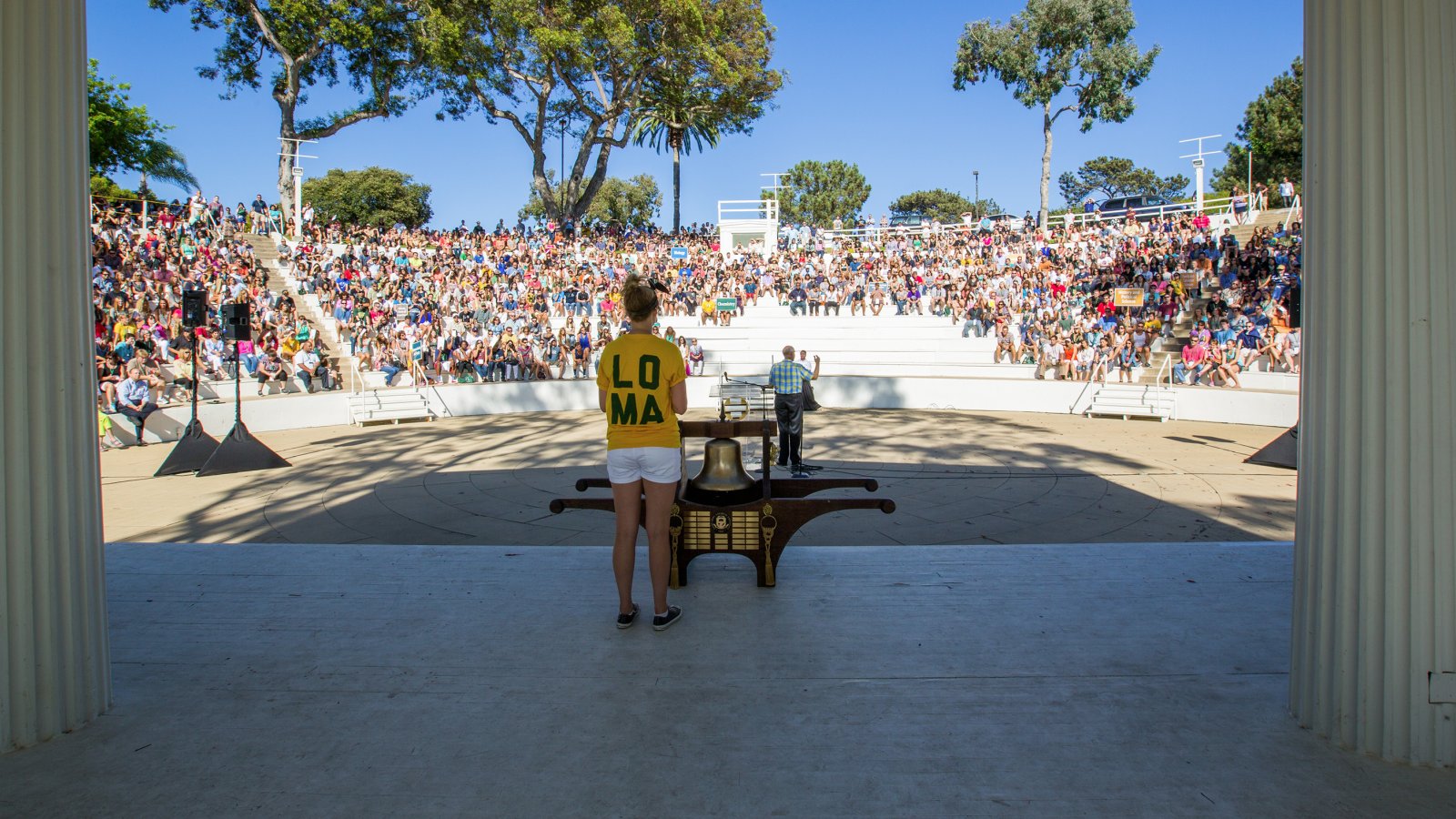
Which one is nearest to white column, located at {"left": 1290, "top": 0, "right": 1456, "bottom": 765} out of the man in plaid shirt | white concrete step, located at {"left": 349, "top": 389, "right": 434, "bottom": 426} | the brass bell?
the brass bell

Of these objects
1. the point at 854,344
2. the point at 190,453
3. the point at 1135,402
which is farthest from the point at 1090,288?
the point at 190,453

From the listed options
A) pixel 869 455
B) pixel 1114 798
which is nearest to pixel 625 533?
pixel 1114 798

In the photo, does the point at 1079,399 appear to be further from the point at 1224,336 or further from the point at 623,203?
the point at 623,203

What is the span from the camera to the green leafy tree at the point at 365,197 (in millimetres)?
61844

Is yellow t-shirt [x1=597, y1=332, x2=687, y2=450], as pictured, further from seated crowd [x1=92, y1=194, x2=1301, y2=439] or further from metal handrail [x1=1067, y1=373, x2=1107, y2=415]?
metal handrail [x1=1067, y1=373, x2=1107, y2=415]

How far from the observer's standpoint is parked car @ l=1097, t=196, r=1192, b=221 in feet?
104

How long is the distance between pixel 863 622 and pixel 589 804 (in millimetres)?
1742

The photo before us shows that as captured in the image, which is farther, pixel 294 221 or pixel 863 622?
pixel 294 221

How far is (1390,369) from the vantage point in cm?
254

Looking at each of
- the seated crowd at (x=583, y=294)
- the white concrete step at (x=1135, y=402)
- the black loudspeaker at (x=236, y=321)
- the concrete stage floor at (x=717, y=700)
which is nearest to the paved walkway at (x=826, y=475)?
the white concrete step at (x=1135, y=402)

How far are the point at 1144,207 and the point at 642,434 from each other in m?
35.5

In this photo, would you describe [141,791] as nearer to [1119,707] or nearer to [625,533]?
[625,533]

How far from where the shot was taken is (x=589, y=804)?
2.42m

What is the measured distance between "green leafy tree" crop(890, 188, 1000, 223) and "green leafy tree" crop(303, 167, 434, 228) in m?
52.2
